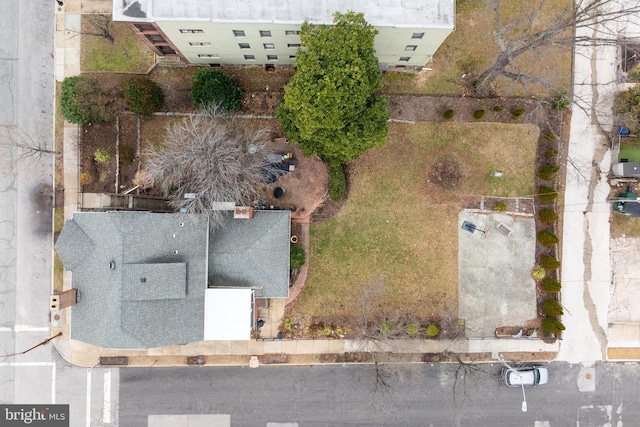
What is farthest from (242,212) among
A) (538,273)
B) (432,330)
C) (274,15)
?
(538,273)

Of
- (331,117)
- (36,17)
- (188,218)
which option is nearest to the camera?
(331,117)

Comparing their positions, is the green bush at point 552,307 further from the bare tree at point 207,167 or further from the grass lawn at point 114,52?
the grass lawn at point 114,52

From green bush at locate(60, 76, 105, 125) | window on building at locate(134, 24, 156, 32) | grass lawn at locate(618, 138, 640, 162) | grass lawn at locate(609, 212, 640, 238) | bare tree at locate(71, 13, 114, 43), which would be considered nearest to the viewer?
window on building at locate(134, 24, 156, 32)

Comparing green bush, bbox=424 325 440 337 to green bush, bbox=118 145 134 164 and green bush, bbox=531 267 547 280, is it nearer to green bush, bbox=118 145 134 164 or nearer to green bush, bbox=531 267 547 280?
green bush, bbox=531 267 547 280

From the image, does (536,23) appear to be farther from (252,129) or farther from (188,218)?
(188,218)

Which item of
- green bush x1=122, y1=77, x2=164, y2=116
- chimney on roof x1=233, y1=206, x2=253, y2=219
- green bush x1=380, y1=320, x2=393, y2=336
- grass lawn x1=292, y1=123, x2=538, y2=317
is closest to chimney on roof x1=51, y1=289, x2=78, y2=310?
chimney on roof x1=233, y1=206, x2=253, y2=219

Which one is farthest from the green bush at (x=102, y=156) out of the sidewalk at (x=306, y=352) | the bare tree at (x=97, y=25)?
the sidewalk at (x=306, y=352)

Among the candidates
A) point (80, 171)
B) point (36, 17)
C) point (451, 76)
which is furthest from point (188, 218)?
point (451, 76)
